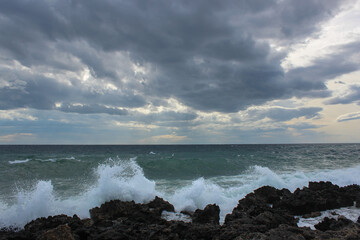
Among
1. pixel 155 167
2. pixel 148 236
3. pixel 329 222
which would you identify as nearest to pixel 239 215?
pixel 329 222

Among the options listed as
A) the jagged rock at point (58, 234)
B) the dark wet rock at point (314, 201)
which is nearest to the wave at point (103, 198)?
the dark wet rock at point (314, 201)

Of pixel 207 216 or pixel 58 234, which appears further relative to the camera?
pixel 207 216

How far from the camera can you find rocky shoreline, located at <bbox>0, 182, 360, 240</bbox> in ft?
18.5

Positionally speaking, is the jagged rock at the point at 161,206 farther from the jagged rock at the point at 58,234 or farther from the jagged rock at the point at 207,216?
the jagged rock at the point at 58,234

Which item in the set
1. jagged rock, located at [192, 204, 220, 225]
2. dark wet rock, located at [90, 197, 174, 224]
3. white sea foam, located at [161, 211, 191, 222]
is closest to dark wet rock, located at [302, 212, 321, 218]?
jagged rock, located at [192, 204, 220, 225]

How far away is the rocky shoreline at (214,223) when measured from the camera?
5.63 metres

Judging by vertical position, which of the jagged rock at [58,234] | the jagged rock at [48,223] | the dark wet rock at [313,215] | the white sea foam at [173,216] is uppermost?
the jagged rock at [58,234]

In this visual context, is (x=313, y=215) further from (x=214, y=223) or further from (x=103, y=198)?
(x=103, y=198)

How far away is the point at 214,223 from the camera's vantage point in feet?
24.4

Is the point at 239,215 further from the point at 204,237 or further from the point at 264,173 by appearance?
the point at 264,173

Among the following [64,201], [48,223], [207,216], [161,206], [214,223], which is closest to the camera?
[48,223]

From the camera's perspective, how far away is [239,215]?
7.73 meters

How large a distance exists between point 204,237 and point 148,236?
1438mm

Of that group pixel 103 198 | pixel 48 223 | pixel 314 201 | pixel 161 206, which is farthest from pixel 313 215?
pixel 48 223
